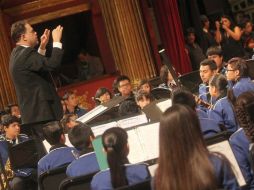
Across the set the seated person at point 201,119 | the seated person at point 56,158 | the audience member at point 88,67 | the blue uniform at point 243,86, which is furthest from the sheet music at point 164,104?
the audience member at point 88,67

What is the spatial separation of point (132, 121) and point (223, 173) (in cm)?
193

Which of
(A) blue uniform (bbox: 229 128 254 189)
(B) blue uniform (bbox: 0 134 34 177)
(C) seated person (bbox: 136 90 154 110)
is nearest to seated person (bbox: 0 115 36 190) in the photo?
(B) blue uniform (bbox: 0 134 34 177)

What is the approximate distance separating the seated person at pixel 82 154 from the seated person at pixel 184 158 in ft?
3.63

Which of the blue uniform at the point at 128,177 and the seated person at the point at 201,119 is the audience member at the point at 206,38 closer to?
the seated person at the point at 201,119

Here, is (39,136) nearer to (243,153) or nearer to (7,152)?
(7,152)

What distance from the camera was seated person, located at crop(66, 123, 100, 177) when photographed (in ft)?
12.2

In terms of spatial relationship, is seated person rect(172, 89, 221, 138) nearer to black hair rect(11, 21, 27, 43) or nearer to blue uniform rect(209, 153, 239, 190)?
blue uniform rect(209, 153, 239, 190)

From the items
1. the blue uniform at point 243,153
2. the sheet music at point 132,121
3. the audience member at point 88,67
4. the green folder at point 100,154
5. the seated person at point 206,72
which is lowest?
the blue uniform at point 243,153

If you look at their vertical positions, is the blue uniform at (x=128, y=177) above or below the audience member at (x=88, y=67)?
Answer: below

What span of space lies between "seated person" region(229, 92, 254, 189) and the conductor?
1.69m

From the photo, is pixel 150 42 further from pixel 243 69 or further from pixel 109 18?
pixel 243 69

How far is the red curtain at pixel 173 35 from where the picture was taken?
9.50 meters

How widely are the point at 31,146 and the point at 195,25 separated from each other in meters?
6.40

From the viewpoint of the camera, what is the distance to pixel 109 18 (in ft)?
30.5
